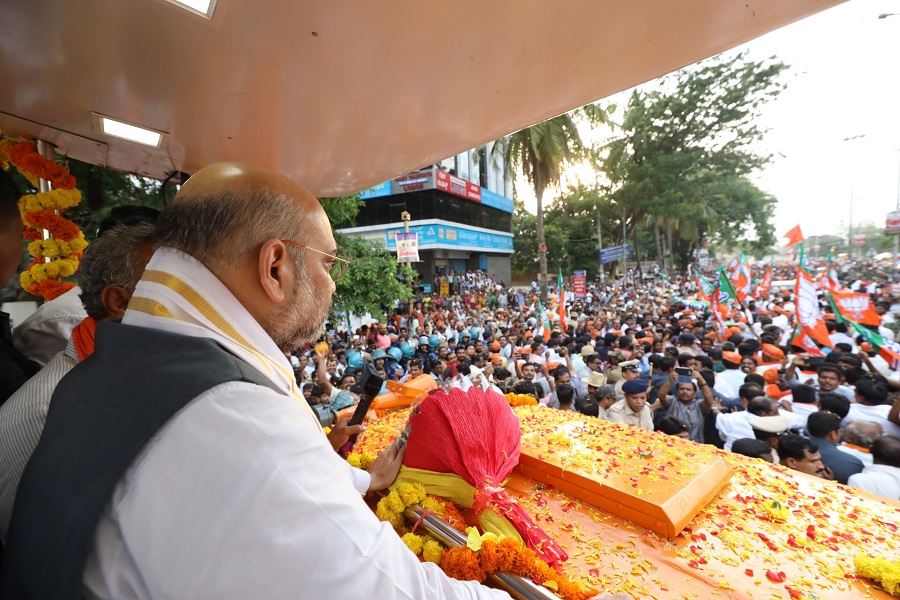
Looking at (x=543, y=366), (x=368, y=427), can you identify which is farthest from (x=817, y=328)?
(x=368, y=427)

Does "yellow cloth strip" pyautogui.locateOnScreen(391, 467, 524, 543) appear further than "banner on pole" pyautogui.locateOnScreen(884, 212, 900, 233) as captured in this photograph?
No

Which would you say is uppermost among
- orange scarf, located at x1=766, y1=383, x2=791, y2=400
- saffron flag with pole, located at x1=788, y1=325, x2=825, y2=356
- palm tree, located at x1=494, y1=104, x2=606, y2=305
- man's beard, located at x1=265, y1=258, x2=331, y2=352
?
palm tree, located at x1=494, y1=104, x2=606, y2=305

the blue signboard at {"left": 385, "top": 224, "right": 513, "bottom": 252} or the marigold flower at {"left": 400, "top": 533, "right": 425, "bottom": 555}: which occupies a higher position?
the blue signboard at {"left": 385, "top": 224, "right": 513, "bottom": 252}

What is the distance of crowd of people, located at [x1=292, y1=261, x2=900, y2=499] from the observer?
3.80 metres

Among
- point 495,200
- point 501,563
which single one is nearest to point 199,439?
point 501,563

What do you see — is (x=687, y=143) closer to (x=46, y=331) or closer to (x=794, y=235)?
(x=794, y=235)

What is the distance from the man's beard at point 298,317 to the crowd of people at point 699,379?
148 centimetres

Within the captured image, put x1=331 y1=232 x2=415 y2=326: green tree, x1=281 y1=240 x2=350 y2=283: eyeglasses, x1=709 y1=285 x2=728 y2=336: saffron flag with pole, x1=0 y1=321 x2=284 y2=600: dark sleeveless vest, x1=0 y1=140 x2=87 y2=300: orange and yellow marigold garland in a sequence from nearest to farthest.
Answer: x1=0 y1=321 x2=284 y2=600: dark sleeveless vest → x1=281 y1=240 x2=350 y2=283: eyeglasses → x1=0 y1=140 x2=87 y2=300: orange and yellow marigold garland → x1=331 y1=232 x2=415 y2=326: green tree → x1=709 y1=285 x2=728 y2=336: saffron flag with pole

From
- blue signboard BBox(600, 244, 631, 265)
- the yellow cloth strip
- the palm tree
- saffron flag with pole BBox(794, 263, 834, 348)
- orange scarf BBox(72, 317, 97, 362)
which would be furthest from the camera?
blue signboard BBox(600, 244, 631, 265)

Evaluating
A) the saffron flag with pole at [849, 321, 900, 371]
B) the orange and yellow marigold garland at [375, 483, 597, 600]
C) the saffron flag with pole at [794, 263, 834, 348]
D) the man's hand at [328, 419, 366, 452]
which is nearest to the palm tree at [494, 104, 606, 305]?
the saffron flag with pole at [794, 263, 834, 348]

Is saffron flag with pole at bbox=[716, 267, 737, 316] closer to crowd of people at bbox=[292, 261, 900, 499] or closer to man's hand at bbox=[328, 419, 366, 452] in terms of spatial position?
crowd of people at bbox=[292, 261, 900, 499]

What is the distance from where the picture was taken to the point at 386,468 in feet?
6.84

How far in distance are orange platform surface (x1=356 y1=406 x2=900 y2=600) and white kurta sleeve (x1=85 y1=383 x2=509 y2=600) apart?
3.47 ft

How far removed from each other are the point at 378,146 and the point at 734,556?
3028mm
